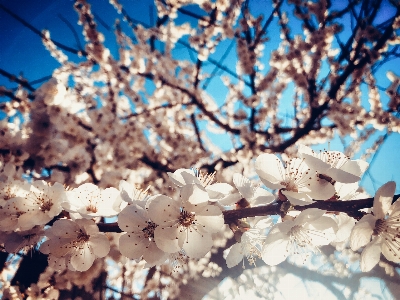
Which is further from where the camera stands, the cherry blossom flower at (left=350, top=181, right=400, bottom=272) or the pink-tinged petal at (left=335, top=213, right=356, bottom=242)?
the pink-tinged petal at (left=335, top=213, right=356, bottom=242)

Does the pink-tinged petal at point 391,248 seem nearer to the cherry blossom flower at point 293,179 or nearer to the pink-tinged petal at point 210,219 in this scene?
the cherry blossom flower at point 293,179

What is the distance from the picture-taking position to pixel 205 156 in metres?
5.02

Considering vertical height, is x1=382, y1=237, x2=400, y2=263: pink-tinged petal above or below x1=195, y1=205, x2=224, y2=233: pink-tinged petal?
below

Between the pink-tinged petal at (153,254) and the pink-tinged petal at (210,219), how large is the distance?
0.71 feet

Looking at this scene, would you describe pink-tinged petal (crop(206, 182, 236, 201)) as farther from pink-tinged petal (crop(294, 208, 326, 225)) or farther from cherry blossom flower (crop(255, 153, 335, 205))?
pink-tinged petal (crop(294, 208, 326, 225))

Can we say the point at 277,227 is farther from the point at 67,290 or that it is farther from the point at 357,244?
the point at 67,290

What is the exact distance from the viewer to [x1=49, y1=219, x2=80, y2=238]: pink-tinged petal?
1101 millimetres

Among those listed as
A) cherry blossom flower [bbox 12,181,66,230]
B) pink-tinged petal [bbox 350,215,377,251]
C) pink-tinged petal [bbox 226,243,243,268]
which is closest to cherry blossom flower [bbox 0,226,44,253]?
cherry blossom flower [bbox 12,181,66,230]

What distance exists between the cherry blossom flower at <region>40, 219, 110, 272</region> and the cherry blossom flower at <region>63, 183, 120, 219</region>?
73mm

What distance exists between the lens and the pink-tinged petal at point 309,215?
93 cm

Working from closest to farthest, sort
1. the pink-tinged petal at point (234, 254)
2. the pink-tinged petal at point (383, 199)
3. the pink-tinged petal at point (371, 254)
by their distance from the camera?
the pink-tinged petal at point (383, 199) < the pink-tinged petal at point (371, 254) < the pink-tinged petal at point (234, 254)

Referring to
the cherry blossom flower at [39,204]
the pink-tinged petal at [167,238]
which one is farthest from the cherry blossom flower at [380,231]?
the cherry blossom flower at [39,204]

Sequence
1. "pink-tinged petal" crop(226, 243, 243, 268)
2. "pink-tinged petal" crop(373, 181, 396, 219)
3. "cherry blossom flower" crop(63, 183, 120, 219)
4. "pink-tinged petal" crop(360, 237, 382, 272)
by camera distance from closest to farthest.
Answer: "pink-tinged petal" crop(373, 181, 396, 219) → "pink-tinged petal" crop(360, 237, 382, 272) → "cherry blossom flower" crop(63, 183, 120, 219) → "pink-tinged petal" crop(226, 243, 243, 268)

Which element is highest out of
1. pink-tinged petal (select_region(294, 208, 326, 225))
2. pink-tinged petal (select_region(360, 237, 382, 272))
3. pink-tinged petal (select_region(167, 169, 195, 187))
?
pink-tinged petal (select_region(167, 169, 195, 187))
